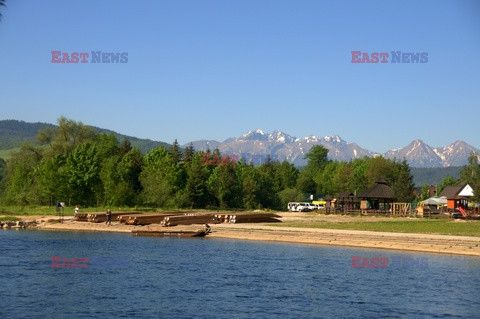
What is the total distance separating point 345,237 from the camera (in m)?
51.1

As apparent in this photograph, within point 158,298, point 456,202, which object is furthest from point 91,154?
point 158,298

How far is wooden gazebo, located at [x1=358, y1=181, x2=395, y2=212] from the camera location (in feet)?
323

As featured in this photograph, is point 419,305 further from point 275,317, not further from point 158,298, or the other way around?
point 158,298

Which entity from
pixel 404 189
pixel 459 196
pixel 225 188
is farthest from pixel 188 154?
pixel 459 196

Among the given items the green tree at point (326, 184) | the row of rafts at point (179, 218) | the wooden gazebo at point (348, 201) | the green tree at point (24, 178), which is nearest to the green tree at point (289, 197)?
the green tree at point (326, 184)

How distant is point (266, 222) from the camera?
241ft

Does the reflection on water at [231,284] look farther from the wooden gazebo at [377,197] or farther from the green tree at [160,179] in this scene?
the green tree at [160,179]

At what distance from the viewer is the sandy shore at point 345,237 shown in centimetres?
4416

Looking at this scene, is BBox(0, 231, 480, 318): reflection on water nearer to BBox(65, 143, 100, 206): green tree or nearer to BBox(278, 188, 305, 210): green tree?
BBox(65, 143, 100, 206): green tree

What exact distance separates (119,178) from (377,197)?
139 ft

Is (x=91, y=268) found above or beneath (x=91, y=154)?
beneath

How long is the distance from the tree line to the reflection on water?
54309 mm

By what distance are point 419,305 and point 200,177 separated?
3488 inches

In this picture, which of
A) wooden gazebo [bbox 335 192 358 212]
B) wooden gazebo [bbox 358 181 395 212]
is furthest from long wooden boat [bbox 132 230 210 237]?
wooden gazebo [bbox 335 192 358 212]
